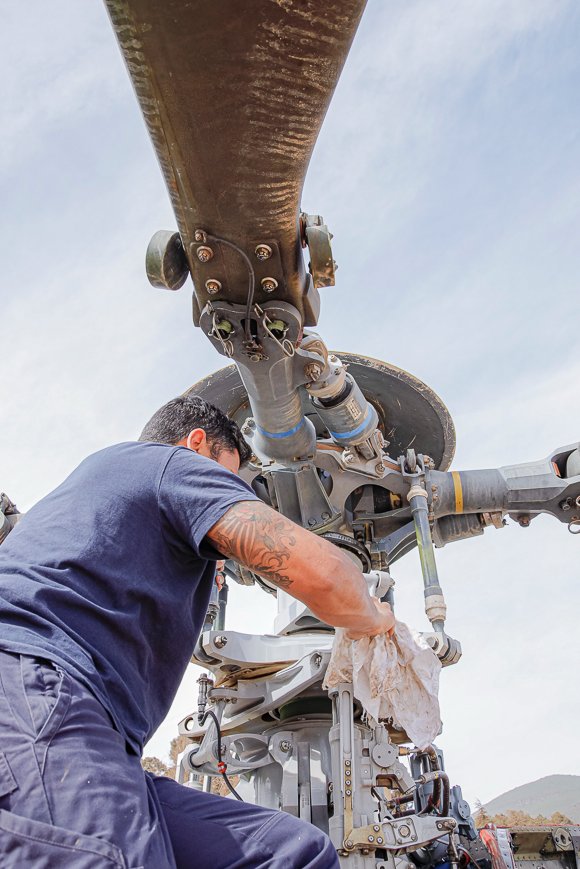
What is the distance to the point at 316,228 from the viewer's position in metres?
5.13

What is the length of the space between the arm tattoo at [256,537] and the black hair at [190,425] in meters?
0.75

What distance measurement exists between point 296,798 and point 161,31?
471 cm

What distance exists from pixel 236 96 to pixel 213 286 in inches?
70.3

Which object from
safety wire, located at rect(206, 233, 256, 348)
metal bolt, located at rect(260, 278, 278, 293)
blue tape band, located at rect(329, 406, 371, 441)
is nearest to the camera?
safety wire, located at rect(206, 233, 256, 348)

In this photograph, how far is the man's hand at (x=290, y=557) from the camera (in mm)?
2371

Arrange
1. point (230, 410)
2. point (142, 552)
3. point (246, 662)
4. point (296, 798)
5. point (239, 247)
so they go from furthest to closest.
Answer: point (230, 410) < point (246, 662) < point (296, 798) < point (239, 247) < point (142, 552)

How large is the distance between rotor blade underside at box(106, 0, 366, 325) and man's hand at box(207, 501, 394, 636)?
2.09 m

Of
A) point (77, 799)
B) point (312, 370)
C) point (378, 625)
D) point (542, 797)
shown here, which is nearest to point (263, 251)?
point (312, 370)

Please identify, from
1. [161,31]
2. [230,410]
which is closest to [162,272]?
[161,31]

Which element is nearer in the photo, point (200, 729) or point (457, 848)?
point (457, 848)

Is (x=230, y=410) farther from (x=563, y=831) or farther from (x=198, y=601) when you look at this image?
(x=198, y=601)

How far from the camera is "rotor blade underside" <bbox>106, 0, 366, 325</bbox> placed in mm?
3275

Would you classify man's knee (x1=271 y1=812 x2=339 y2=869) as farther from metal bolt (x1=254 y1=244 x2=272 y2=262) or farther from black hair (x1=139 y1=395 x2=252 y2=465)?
metal bolt (x1=254 y1=244 x2=272 y2=262)

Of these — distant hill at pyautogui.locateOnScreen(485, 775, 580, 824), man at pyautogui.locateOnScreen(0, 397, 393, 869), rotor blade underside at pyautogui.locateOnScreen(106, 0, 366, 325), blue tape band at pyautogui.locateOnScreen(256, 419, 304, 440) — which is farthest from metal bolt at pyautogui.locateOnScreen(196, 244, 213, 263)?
distant hill at pyautogui.locateOnScreen(485, 775, 580, 824)
